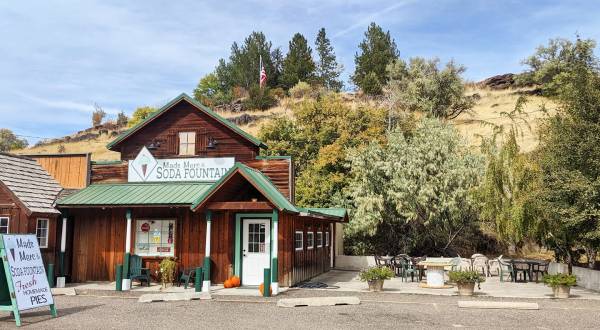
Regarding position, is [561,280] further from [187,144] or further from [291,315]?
[187,144]

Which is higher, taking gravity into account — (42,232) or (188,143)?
(188,143)

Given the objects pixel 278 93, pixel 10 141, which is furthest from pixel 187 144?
pixel 10 141

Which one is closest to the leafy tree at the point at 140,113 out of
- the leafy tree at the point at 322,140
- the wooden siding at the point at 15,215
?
the leafy tree at the point at 322,140

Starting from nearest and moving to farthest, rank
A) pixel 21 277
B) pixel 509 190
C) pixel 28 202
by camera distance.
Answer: pixel 21 277
pixel 28 202
pixel 509 190

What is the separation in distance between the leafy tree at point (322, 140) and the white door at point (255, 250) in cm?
945

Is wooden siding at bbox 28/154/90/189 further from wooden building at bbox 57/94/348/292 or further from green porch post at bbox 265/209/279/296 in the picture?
green porch post at bbox 265/209/279/296

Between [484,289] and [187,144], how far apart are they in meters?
10.9

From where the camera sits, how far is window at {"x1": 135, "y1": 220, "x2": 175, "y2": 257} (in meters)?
17.4

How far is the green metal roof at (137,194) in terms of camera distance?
54.7ft

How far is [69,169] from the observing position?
19.1 m

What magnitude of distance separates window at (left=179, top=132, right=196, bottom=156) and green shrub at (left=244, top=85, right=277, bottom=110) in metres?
42.6

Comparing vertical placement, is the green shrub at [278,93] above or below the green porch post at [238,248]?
above

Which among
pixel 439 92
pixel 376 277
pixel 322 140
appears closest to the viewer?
pixel 376 277

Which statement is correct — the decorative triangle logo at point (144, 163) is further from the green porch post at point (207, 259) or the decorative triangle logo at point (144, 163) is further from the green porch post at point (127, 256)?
the green porch post at point (207, 259)
